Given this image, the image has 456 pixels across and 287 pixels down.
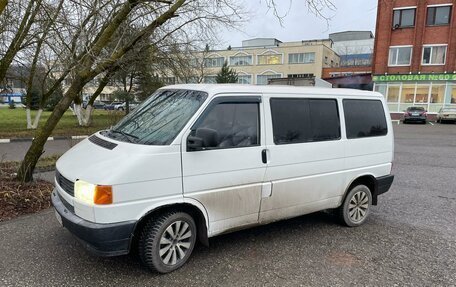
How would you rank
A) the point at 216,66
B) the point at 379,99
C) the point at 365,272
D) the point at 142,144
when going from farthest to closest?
1. the point at 216,66
2. the point at 379,99
3. the point at 365,272
4. the point at 142,144

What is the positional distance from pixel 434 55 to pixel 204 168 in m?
35.9

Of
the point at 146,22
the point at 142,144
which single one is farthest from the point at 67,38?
the point at 142,144

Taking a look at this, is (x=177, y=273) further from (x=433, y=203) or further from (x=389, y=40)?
(x=389, y=40)

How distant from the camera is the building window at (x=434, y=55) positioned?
31516 mm

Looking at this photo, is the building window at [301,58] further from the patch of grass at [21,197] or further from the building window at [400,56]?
the patch of grass at [21,197]

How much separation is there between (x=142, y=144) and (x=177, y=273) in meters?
1.42

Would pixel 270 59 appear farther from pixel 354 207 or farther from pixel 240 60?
pixel 354 207

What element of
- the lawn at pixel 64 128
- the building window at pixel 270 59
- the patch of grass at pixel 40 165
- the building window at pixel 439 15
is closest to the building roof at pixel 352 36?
the building window at pixel 270 59

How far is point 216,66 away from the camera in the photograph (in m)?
66.5

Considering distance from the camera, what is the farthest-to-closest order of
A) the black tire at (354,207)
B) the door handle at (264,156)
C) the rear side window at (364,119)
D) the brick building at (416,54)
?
the brick building at (416,54)
the black tire at (354,207)
the rear side window at (364,119)
the door handle at (264,156)

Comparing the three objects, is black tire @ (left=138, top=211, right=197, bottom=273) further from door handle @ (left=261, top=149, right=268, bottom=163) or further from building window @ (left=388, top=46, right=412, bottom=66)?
building window @ (left=388, top=46, right=412, bottom=66)

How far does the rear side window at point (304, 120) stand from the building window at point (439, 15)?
3429 centimetres

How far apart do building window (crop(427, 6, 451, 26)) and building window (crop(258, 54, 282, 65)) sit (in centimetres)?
3025

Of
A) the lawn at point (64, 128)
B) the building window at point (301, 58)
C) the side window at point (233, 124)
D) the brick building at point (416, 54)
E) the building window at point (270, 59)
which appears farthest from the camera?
the building window at point (270, 59)
